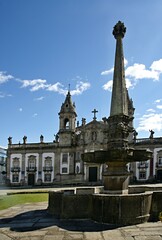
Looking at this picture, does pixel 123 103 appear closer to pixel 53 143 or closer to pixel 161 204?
pixel 161 204

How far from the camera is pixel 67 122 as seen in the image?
57844 mm

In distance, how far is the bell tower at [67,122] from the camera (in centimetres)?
5630

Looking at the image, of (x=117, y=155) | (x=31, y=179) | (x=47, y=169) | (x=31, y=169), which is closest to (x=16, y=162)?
(x=31, y=169)

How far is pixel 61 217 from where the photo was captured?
873 cm

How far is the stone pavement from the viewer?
21.1 ft

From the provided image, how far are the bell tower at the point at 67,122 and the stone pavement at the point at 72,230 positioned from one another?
156 ft

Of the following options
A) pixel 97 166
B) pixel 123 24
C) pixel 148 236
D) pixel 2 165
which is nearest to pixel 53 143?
pixel 97 166

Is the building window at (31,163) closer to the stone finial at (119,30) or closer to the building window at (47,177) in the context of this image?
the building window at (47,177)

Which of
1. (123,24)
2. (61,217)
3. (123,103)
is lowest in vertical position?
(61,217)

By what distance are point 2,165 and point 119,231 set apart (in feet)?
240

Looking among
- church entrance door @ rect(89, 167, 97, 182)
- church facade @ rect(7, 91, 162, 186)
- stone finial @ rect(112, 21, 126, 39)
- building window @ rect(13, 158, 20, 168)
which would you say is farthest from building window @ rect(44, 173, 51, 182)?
stone finial @ rect(112, 21, 126, 39)

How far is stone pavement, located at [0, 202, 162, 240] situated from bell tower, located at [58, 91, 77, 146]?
4756cm

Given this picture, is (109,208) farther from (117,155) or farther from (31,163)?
(31,163)

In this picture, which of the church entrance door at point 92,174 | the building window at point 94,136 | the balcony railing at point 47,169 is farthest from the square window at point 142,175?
the balcony railing at point 47,169
